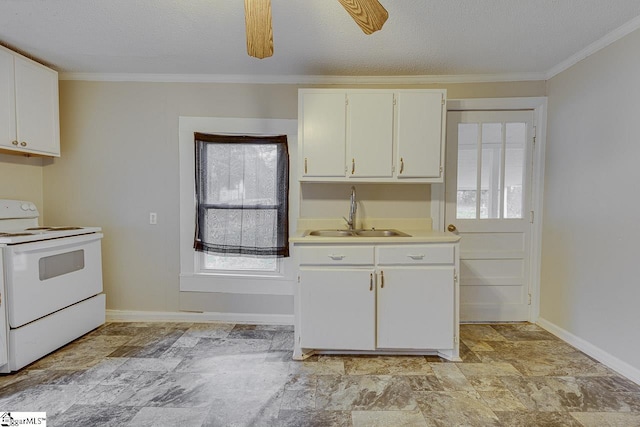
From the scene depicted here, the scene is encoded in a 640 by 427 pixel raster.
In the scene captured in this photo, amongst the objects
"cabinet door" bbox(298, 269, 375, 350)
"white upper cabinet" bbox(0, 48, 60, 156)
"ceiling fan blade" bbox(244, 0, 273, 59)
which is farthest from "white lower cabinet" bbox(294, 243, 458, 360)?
"white upper cabinet" bbox(0, 48, 60, 156)

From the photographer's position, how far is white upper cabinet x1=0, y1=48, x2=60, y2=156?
7.25 feet

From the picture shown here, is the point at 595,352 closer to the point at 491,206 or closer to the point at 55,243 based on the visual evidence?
the point at 491,206

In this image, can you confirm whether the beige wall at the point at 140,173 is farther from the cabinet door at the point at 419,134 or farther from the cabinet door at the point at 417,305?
the cabinet door at the point at 417,305

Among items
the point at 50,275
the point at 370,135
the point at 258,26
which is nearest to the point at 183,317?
the point at 50,275

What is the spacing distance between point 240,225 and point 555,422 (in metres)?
2.48

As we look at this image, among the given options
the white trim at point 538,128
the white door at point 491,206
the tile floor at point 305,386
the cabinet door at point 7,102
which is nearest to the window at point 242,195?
the tile floor at point 305,386

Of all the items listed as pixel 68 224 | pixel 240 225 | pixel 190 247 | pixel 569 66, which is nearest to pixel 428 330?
pixel 240 225

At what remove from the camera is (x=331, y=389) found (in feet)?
6.07

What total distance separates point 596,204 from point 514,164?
0.73 meters

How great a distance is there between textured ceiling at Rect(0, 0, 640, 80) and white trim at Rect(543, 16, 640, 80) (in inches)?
0.9

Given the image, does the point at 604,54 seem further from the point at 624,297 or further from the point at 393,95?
the point at 624,297

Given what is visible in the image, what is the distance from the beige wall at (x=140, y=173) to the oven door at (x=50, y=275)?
28cm

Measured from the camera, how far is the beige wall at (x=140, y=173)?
2.78 metres

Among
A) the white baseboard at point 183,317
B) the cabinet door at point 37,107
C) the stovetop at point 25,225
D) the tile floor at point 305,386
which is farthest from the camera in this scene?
the white baseboard at point 183,317
